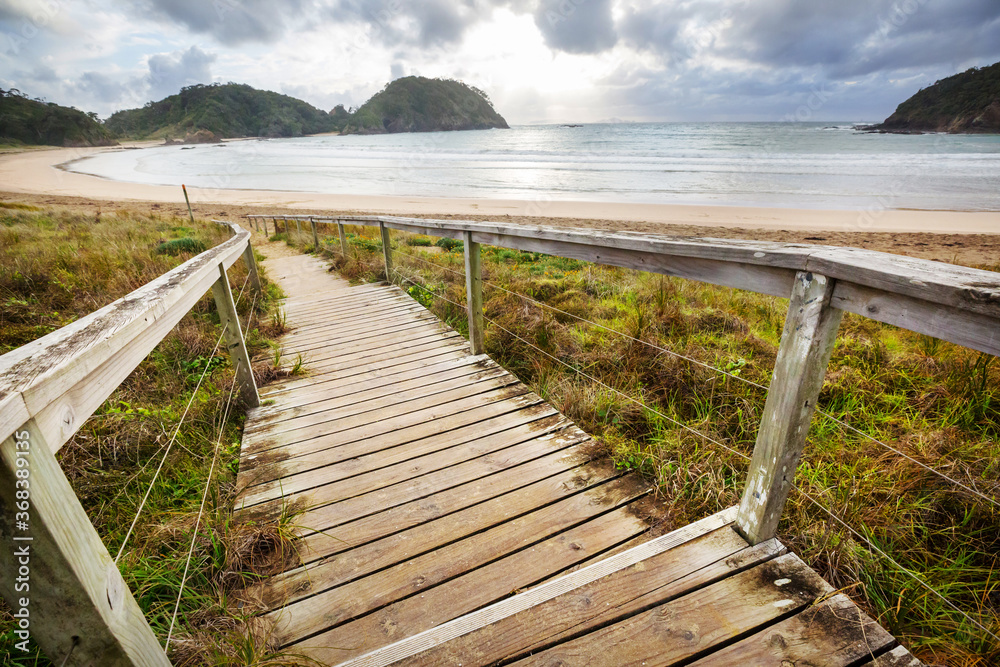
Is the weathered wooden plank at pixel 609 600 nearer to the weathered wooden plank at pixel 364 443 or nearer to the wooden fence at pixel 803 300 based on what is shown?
the wooden fence at pixel 803 300

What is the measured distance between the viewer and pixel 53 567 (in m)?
0.84

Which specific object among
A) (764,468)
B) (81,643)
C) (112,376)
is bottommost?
(764,468)

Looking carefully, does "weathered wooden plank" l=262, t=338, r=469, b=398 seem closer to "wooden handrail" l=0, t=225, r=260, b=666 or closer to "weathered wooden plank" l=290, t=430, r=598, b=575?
"weathered wooden plank" l=290, t=430, r=598, b=575

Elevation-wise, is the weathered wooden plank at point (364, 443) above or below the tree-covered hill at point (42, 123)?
below

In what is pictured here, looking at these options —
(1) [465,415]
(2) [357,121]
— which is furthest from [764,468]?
(2) [357,121]

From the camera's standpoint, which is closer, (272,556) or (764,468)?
(764,468)

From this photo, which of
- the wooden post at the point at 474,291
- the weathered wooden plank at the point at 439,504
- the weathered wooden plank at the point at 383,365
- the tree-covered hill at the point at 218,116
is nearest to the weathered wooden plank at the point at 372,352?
the weathered wooden plank at the point at 383,365

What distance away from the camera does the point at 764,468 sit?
163cm

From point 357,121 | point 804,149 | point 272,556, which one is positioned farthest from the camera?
point 357,121

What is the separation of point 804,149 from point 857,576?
46063 millimetres

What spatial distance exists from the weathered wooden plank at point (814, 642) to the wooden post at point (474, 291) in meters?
2.77

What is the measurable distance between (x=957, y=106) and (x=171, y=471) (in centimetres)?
8783

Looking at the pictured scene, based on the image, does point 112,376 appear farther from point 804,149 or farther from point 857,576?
point 804,149

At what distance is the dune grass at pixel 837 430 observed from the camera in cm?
175
